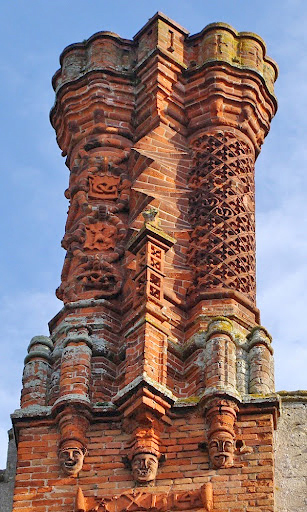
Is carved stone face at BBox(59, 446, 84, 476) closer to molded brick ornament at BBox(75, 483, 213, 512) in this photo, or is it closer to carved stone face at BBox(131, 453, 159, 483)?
molded brick ornament at BBox(75, 483, 213, 512)

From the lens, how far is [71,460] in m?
17.7

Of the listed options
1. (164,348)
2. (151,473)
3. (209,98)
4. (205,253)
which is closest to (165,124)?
(209,98)

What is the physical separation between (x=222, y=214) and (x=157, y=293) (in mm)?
1527

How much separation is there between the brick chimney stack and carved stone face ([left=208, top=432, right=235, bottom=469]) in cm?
1

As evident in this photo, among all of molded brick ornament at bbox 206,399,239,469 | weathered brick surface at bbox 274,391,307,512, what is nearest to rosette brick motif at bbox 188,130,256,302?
weathered brick surface at bbox 274,391,307,512

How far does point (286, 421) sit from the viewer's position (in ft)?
60.1

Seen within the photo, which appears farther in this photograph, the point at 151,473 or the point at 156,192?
the point at 156,192

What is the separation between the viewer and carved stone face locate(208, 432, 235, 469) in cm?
1748

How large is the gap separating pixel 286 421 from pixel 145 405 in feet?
4.57

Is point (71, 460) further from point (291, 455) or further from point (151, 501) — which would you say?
point (291, 455)

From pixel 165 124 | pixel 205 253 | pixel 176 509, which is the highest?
pixel 165 124

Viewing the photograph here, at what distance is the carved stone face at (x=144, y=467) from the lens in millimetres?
17438

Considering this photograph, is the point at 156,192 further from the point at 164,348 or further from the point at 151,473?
the point at 151,473

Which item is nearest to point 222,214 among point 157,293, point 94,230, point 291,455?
point 94,230
